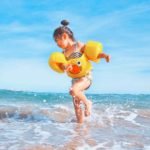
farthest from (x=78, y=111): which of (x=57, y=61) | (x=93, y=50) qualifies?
(x=93, y=50)

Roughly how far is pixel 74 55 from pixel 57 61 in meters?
0.34

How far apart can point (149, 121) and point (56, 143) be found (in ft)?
13.1

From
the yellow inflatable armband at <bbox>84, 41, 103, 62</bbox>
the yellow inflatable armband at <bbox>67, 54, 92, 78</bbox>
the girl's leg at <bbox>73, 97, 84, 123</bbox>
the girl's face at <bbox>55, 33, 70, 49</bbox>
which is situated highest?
the girl's face at <bbox>55, 33, 70, 49</bbox>

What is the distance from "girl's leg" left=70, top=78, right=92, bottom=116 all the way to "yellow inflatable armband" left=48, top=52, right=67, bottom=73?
37 centimetres

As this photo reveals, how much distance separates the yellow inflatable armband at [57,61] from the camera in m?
7.84

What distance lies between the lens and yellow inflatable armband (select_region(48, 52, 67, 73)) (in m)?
7.84

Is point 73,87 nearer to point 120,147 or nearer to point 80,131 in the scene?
point 80,131

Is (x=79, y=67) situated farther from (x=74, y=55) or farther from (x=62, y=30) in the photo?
(x=62, y=30)

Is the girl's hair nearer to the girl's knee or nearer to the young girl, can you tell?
the young girl

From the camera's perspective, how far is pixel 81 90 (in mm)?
8031

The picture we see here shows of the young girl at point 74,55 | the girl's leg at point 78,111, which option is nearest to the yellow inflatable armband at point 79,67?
the young girl at point 74,55

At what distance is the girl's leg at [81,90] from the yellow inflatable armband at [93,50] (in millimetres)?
428

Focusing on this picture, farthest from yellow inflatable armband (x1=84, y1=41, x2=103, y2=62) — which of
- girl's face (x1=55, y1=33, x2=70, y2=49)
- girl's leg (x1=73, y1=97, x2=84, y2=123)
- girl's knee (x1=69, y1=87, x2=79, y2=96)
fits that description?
girl's leg (x1=73, y1=97, x2=84, y2=123)

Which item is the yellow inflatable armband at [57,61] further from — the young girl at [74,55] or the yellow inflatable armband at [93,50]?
the yellow inflatable armband at [93,50]
